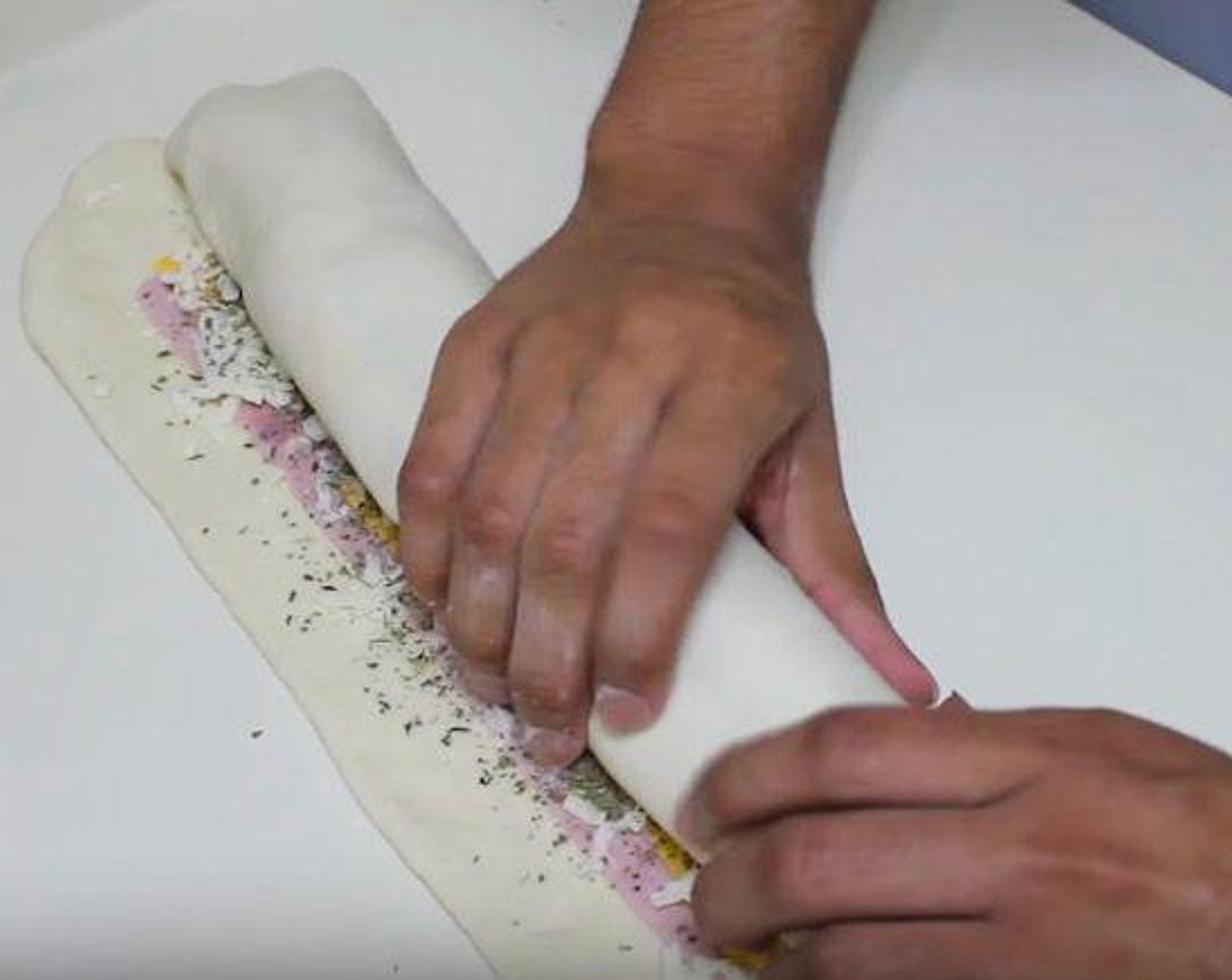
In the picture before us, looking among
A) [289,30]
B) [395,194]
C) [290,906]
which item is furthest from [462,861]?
[289,30]

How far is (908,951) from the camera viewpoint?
634 millimetres

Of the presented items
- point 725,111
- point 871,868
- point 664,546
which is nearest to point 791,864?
point 871,868

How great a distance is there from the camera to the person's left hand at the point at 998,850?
2.05ft

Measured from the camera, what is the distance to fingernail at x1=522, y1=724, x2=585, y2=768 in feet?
2.57

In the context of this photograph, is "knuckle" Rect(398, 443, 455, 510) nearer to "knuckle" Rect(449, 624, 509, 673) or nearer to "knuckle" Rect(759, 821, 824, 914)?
"knuckle" Rect(449, 624, 509, 673)

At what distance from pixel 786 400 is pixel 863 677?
0.40 feet

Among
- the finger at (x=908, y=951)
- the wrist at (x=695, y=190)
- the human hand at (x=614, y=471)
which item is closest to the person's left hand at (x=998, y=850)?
the finger at (x=908, y=951)

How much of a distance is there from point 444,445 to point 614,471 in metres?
0.08

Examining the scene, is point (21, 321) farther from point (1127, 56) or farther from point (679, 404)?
point (1127, 56)

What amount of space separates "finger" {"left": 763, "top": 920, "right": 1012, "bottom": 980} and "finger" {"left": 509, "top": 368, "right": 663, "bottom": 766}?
15 cm

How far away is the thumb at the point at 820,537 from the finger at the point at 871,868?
0.50 feet

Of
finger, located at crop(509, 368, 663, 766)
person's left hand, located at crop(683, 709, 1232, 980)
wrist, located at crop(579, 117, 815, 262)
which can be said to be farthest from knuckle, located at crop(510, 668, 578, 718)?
wrist, located at crop(579, 117, 815, 262)

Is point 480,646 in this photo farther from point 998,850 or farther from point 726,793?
point 998,850

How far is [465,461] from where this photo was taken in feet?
2.55
